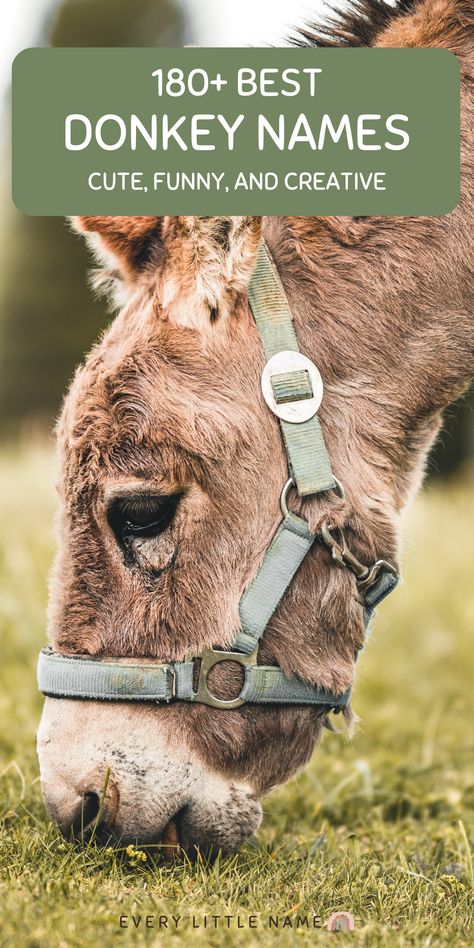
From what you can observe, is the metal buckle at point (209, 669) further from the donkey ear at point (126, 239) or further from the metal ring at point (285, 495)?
the donkey ear at point (126, 239)

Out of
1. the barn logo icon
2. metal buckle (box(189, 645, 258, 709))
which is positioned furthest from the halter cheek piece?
the barn logo icon

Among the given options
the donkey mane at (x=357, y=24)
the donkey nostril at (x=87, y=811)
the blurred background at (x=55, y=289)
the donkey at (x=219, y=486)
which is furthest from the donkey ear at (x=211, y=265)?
the blurred background at (x=55, y=289)

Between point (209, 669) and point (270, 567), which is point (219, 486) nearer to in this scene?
point (270, 567)

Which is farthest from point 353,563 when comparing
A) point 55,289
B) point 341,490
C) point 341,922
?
point 55,289

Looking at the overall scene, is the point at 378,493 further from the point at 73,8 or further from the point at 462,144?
the point at 73,8

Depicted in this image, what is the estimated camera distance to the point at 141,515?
106 inches

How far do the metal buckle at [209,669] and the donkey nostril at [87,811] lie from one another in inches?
15.2

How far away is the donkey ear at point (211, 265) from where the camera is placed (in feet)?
8.97

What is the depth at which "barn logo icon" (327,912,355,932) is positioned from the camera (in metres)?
2.27

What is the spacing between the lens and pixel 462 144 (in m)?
2.97

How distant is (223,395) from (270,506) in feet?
1.12

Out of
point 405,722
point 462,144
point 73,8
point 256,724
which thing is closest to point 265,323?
point 462,144

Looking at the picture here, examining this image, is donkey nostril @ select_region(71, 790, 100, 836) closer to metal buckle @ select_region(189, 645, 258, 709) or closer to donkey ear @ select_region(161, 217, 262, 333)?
metal buckle @ select_region(189, 645, 258, 709)

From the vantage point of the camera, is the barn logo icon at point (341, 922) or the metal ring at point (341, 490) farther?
the metal ring at point (341, 490)
